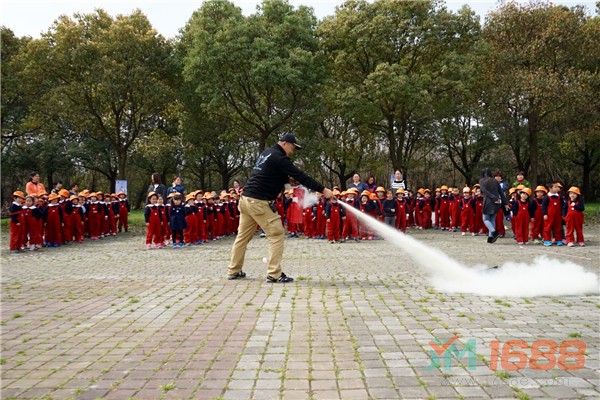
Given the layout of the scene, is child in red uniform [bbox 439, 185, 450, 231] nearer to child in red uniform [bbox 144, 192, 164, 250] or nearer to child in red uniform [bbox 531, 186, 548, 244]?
child in red uniform [bbox 531, 186, 548, 244]

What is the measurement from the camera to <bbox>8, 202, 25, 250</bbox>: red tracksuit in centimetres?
1551

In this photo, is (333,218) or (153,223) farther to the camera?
(333,218)

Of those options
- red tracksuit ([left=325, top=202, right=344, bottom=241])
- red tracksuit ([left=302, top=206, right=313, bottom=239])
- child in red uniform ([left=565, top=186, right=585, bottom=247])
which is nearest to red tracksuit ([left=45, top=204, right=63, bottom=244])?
red tracksuit ([left=302, top=206, right=313, bottom=239])

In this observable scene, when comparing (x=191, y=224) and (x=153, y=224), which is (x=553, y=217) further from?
(x=153, y=224)

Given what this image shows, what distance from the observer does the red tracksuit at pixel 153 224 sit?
1641 cm

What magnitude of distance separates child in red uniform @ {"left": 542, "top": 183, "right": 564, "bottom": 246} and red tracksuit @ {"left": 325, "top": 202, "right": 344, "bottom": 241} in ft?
22.2

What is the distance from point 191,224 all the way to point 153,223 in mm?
1558

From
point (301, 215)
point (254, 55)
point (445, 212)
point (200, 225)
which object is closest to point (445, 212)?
point (445, 212)

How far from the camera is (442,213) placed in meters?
22.5

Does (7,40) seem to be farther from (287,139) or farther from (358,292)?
(358,292)

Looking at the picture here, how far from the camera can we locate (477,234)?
19.7 metres

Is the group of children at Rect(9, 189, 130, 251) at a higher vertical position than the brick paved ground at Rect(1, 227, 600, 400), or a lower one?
higher

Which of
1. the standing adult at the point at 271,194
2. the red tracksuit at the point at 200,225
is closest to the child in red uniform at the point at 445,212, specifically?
the red tracksuit at the point at 200,225

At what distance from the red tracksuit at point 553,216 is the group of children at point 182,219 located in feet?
38.1
